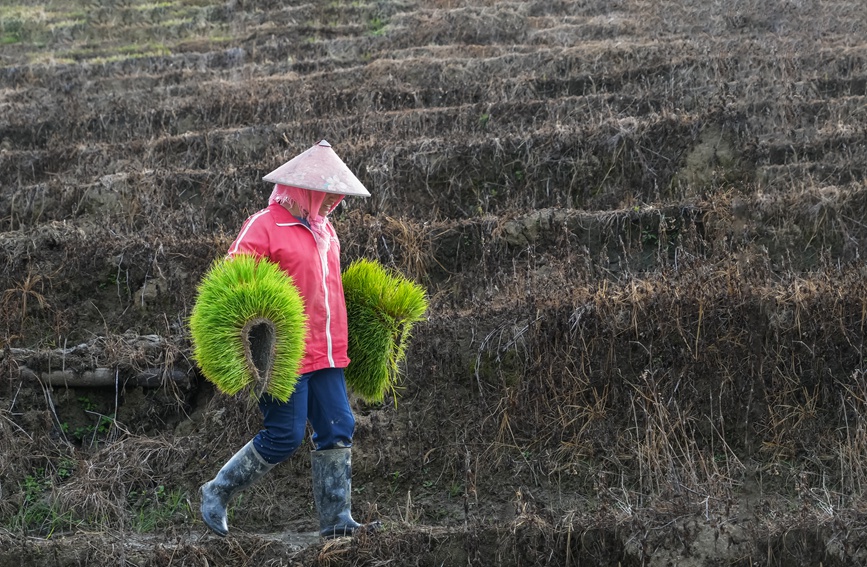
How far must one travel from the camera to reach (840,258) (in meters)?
6.75

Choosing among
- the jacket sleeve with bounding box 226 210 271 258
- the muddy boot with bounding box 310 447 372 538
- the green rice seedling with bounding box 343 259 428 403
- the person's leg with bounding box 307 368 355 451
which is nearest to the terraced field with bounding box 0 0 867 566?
the muddy boot with bounding box 310 447 372 538

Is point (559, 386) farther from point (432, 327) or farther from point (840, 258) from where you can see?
point (840, 258)

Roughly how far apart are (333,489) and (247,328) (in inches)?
35.9

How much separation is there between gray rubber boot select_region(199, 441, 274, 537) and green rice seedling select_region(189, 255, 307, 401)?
413 millimetres

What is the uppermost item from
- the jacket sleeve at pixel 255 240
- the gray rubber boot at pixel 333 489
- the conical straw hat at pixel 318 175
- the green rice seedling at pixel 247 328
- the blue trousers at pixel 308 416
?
the conical straw hat at pixel 318 175

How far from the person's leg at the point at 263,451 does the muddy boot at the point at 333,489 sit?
0.57ft

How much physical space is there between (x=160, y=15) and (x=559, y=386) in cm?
1468

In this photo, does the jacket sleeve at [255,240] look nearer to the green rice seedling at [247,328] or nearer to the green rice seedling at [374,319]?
the green rice seedling at [247,328]

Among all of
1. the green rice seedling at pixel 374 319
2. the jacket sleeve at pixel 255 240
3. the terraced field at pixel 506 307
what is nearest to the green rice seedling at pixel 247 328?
the jacket sleeve at pixel 255 240

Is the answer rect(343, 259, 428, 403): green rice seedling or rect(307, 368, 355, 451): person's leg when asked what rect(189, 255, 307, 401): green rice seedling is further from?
rect(343, 259, 428, 403): green rice seedling

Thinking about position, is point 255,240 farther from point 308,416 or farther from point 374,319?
point 308,416

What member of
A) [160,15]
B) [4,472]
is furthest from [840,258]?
[160,15]

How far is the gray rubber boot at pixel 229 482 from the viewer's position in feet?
13.9

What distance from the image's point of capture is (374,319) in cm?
461
